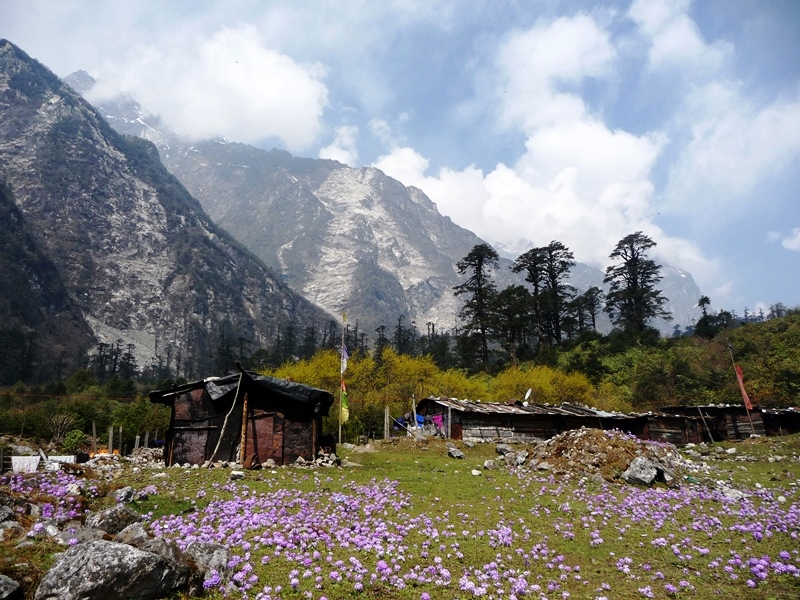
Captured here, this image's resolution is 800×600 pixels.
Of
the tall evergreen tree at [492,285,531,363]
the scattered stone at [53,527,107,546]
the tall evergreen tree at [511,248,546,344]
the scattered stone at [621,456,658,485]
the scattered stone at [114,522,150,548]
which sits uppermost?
the tall evergreen tree at [511,248,546,344]

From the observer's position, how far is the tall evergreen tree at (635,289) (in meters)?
75.1

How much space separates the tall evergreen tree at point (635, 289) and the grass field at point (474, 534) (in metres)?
61.3

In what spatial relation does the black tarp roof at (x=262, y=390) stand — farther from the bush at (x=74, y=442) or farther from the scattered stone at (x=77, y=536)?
the bush at (x=74, y=442)

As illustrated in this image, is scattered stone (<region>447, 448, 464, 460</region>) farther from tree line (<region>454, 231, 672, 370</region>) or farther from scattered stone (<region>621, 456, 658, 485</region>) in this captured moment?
tree line (<region>454, 231, 672, 370</region>)

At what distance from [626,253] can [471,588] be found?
3352 inches

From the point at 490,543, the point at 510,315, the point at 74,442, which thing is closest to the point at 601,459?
the point at 490,543

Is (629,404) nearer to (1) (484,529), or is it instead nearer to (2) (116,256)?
(1) (484,529)

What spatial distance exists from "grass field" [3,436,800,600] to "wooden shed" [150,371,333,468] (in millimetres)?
2303

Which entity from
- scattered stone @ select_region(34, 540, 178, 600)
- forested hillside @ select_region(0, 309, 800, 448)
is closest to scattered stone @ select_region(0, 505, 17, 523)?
scattered stone @ select_region(34, 540, 178, 600)

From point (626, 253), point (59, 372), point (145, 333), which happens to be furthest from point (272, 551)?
point (145, 333)

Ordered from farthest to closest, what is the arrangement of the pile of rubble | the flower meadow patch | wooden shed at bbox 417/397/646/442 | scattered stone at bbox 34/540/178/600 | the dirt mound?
wooden shed at bbox 417/397/646/442
the dirt mound
the pile of rubble
the flower meadow patch
scattered stone at bbox 34/540/178/600

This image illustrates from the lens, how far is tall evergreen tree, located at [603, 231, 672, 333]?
75062 mm

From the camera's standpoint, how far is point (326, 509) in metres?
12.3

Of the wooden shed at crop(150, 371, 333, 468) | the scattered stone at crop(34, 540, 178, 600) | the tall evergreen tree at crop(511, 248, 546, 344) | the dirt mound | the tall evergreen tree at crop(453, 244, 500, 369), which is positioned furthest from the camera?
the tall evergreen tree at crop(511, 248, 546, 344)
